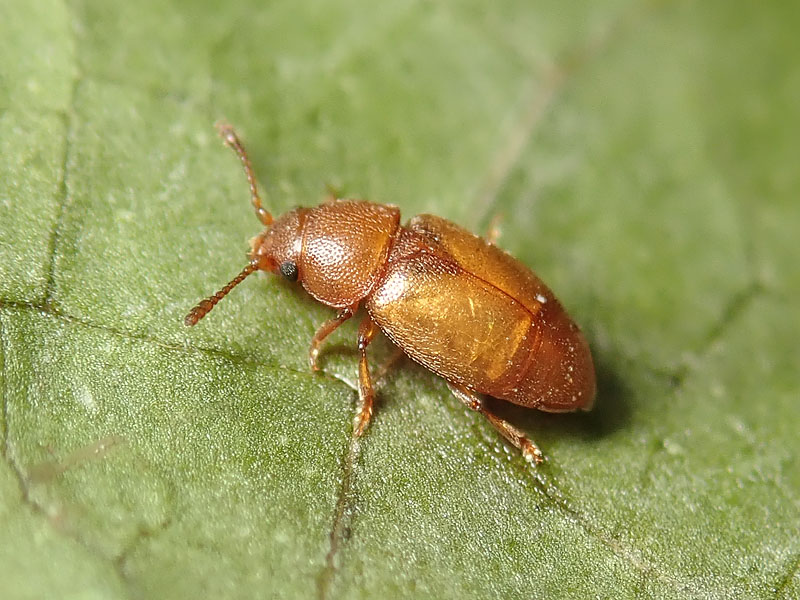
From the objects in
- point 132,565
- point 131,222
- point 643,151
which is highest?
point 643,151

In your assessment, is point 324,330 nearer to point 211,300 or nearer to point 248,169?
point 211,300

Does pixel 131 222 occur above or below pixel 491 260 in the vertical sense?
below

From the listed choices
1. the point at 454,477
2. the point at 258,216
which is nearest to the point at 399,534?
the point at 454,477

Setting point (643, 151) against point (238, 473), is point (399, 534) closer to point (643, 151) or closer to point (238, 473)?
point (238, 473)

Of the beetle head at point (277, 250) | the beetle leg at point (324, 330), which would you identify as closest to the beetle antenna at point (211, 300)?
the beetle head at point (277, 250)

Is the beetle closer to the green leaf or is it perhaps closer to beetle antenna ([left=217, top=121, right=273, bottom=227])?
beetle antenna ([left=217, top=121, right=273, bottom=227])

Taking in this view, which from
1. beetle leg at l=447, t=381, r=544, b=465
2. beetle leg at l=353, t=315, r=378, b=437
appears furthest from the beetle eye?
beetle leg at l=447, t=381, r=544, b=465
